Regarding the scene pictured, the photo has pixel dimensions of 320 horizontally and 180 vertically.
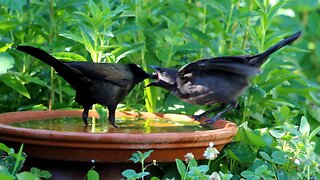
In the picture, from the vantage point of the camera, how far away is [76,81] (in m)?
3.93

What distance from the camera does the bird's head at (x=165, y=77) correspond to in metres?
4.39

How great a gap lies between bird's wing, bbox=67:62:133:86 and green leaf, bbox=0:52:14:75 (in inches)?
18.6

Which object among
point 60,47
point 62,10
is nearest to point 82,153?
point 60,47

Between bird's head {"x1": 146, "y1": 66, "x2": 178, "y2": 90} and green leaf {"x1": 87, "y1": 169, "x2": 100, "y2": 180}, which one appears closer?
green leaf {"x1": 87, "y1": 169, "x2": 100, "y2": 180}

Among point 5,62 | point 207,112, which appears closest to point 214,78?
point 207,112

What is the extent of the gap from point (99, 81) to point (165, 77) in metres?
Answer: 0.54

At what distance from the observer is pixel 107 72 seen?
3990 millimetres

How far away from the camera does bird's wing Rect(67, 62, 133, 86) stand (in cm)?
388

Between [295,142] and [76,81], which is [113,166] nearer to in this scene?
[76,81]

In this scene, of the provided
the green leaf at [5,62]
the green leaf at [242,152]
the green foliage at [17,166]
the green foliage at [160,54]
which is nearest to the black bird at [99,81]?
the green foliage at [160,54]

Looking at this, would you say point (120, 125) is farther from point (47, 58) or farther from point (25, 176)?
point (25, 176)

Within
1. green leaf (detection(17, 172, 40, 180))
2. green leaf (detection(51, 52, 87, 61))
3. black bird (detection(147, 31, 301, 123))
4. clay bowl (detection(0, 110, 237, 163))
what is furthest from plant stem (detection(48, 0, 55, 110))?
green leaf (detection(17, 172, 40, 180))

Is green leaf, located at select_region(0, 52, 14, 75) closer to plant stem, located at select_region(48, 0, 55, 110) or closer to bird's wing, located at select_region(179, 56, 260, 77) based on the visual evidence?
plant stem, located at select_region(48, 0, 55, 110)

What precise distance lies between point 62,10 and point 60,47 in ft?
1.43
